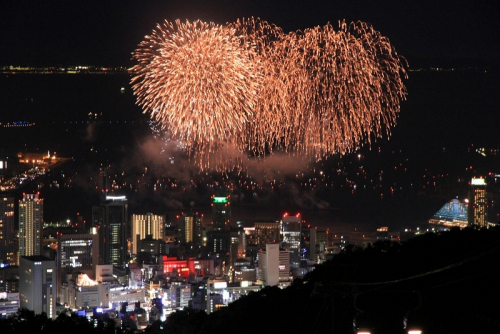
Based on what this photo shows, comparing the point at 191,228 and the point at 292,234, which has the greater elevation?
the point at 191,228

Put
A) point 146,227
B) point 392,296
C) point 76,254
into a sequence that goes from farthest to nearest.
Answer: point 146,227 → point 76,254 → point 392,296

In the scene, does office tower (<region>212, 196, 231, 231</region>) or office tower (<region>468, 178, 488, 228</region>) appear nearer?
office tower (<region>468, 178, 488, 228</region>)

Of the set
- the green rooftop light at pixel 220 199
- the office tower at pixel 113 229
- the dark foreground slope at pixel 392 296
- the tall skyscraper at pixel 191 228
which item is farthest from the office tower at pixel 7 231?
the dark foreground slope at pixel 392 296

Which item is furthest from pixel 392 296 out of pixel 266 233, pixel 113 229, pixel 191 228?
→ pixel 191 228

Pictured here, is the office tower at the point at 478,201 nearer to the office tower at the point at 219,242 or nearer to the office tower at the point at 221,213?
the office tower at the point at 219,242

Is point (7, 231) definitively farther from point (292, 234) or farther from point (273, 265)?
point (292, 234)

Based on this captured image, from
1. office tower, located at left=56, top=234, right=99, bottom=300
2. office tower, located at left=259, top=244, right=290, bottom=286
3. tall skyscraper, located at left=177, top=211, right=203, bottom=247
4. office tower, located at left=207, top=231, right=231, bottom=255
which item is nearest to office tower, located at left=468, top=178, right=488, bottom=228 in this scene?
office tower, located at left=259, top=244, right=290, bottom=286

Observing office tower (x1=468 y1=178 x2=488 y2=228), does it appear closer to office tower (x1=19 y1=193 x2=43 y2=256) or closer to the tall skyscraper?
the tall skyscraper

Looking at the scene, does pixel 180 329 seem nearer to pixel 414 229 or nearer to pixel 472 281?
pixel 472 281
